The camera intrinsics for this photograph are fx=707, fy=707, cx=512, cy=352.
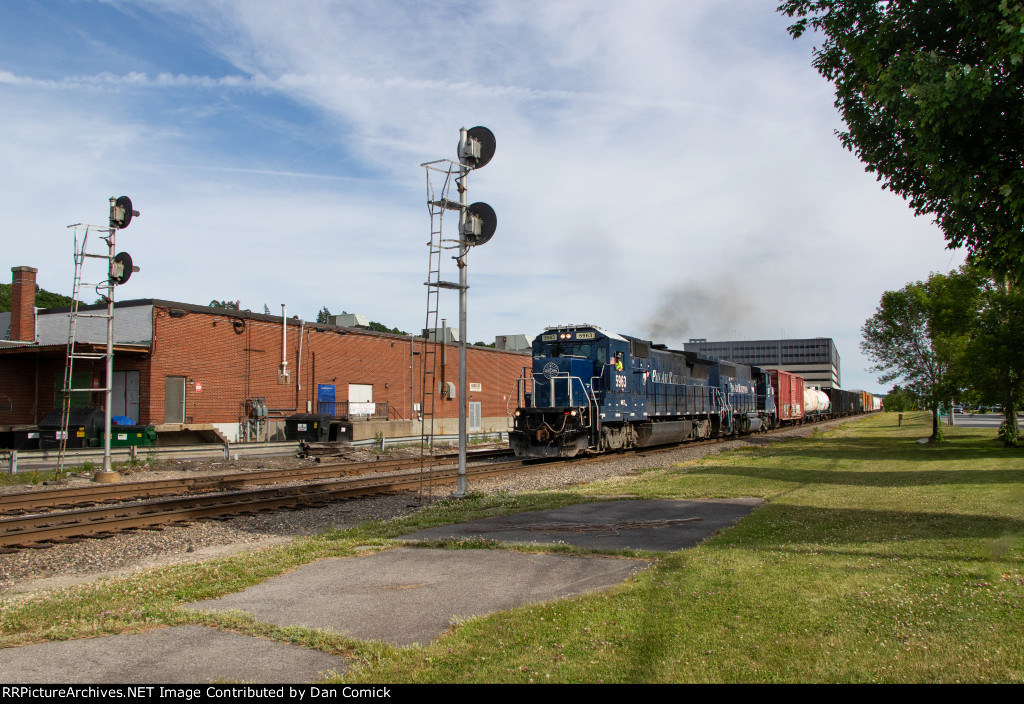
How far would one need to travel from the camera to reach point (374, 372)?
3844 centimetres

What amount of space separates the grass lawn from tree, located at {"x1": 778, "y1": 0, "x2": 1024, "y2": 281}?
406 cm

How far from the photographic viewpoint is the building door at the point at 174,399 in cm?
2853

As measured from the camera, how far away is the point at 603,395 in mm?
22156

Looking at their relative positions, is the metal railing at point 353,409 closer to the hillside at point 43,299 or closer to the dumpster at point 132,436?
the dumpster at point 132,436

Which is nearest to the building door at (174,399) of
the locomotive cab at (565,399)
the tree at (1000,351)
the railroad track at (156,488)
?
the railroad track at (156,488)

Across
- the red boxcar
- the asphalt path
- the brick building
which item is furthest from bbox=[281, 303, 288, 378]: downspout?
the asphalt path

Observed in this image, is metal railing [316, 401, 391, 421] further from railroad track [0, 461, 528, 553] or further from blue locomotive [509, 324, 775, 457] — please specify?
railroad track [0, 461, 528, 553]

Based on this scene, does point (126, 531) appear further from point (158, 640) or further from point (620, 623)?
point (620, 623)

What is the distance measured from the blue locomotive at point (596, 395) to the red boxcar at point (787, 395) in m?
17.2

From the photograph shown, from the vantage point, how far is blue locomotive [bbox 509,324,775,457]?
2141 cm

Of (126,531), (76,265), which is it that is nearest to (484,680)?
(126,531)

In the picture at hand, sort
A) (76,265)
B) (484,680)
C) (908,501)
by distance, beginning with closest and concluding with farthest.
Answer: (484,680) < (908,501) < (76,265)

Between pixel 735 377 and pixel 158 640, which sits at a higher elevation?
pixel 735 377

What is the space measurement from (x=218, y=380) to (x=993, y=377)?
31.6 metres
